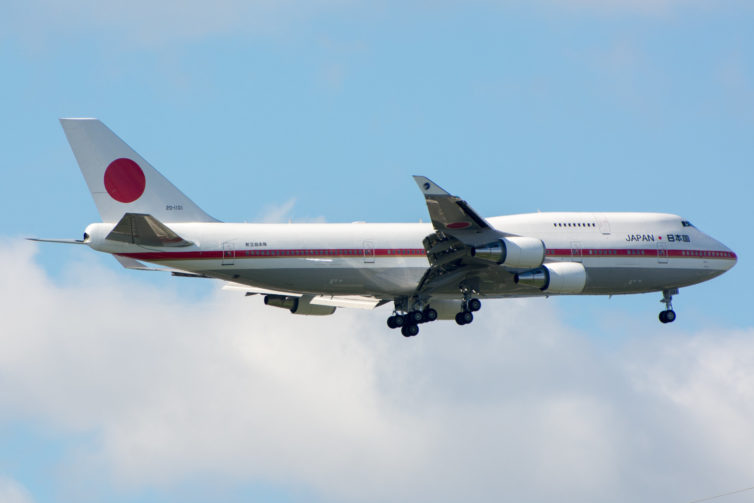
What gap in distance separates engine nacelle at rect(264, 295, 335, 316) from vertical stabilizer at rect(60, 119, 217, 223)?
8.04 metres

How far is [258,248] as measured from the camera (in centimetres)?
5034

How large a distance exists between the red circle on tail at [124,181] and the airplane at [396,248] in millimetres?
44

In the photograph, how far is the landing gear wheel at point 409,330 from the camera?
183ft

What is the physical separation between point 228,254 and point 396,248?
7812 millimetres

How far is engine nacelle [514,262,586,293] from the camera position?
52.7 m

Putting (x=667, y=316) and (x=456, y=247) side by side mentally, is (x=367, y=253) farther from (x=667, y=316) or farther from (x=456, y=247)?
(x=667, y=316)

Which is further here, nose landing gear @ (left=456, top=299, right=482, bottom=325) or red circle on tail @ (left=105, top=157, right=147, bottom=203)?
nose landing gear @ (left=456, top=299, right=482, bottom=325)

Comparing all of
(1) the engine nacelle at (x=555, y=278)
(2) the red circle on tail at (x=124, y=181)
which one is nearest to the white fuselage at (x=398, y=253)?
(1) the engine nacelle at (x=555, y=278)

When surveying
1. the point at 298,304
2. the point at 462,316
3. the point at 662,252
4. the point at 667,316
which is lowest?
the point at 462,316

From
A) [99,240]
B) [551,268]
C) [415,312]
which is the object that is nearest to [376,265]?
[415,312]

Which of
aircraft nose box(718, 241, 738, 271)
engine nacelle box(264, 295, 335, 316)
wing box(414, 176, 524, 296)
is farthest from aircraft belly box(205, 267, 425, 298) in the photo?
aircraft nose box(718, 241, 738, 271)

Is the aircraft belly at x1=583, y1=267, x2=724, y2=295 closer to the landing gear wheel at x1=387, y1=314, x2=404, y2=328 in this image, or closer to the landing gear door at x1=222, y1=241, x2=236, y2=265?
the landing gear wheel at x1=387, y1=314, x2=404, y2=328

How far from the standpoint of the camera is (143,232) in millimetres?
47656

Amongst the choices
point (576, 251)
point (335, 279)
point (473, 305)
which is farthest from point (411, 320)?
point (576, 251)
